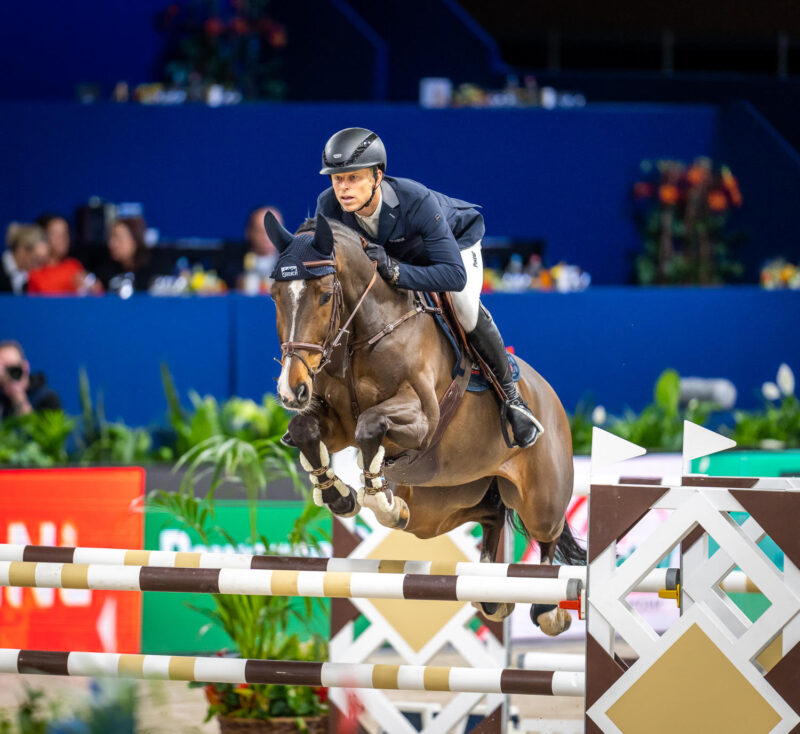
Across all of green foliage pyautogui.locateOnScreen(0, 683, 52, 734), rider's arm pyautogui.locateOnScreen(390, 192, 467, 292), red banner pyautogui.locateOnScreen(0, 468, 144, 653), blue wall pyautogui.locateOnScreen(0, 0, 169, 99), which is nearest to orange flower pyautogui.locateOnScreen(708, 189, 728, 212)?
blue wall pyautogui.locateOnScreen(0, 0, 169, 99)

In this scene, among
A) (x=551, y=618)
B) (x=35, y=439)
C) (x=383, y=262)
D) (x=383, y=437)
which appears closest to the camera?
(x=383, y=437)

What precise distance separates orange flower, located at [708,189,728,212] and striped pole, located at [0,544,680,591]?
257 inches

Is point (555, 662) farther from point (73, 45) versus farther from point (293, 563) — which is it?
point (73, 45)

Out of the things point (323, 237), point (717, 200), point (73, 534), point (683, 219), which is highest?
point (717, 200)

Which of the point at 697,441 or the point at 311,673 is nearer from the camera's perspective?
the point at 697,441

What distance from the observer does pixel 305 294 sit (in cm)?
266

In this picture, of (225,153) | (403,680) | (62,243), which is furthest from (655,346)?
(403,680)

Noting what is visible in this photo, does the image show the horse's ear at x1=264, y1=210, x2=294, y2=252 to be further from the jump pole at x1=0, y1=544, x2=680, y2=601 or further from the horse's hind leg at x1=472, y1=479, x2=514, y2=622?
the horse's hind leg at x1=472, y1=479, x2=514, y2=622

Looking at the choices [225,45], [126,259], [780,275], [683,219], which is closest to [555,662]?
[126,259]

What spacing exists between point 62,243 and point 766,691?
19.2ft

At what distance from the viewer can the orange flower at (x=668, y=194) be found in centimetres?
897

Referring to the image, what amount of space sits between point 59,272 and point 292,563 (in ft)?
15.1

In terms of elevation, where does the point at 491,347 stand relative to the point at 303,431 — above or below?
above

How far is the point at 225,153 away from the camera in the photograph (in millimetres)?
8344
